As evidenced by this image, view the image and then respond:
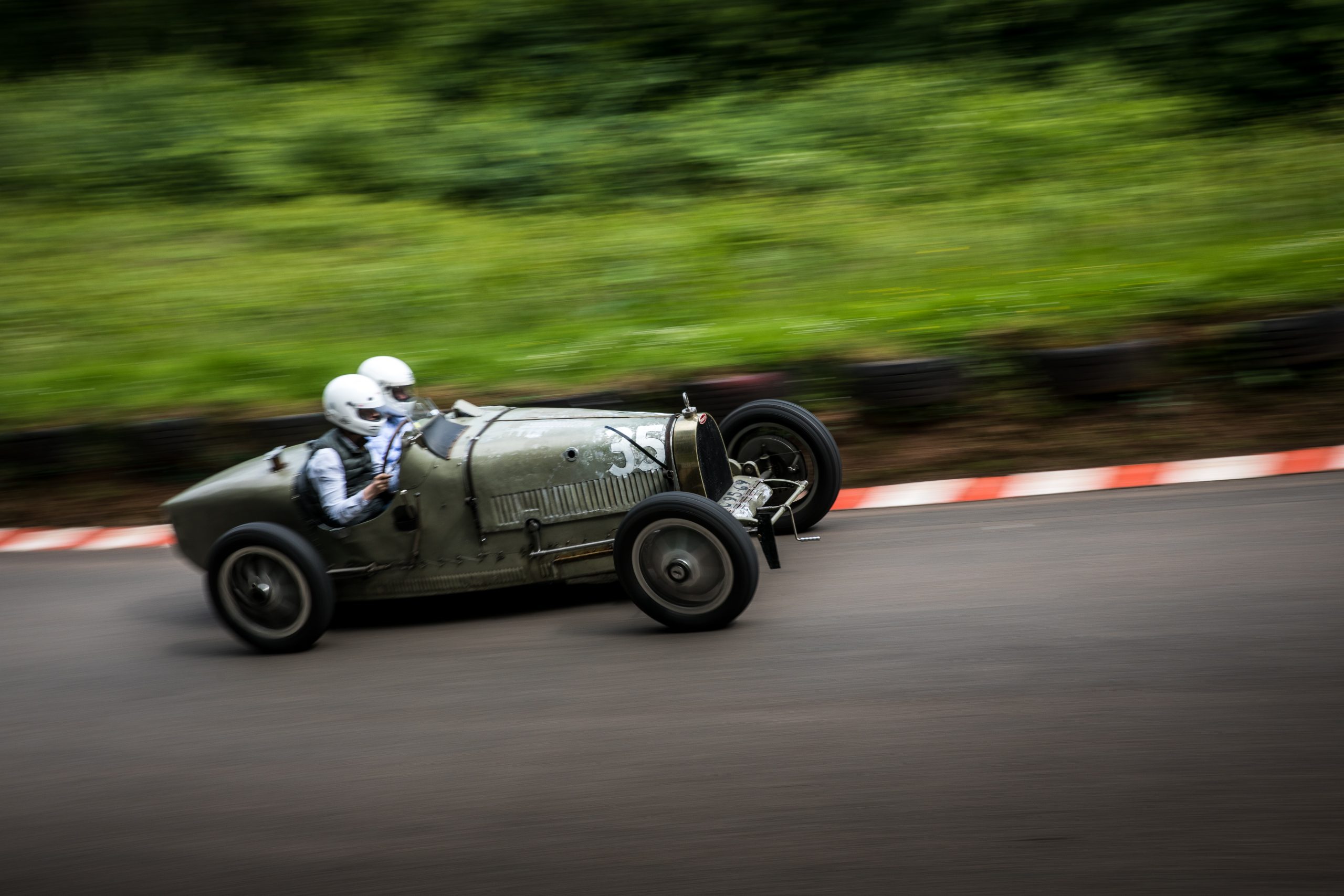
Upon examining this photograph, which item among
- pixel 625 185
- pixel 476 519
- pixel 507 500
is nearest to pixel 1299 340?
pixel 507 500

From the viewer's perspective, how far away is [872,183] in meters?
13.3

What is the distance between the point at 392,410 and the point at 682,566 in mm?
1690

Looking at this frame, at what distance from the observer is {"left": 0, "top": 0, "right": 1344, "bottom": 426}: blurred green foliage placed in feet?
31.8

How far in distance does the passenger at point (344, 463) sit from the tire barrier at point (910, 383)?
132 inches

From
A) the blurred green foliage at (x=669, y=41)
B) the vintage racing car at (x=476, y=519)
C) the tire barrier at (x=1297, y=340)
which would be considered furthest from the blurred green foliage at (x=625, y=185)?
the vintage racing car at (x=476, y=519)

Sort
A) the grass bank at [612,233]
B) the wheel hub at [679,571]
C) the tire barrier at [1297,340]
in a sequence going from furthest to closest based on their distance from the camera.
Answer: the grass bank at [612,233], the tire barrier at [1297,340], the wheel hub at [679,571]

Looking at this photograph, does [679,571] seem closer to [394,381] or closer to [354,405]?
[354,405]

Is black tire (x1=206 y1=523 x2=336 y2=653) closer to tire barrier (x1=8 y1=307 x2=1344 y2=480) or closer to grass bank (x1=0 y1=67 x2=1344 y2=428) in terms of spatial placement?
tire barrier (x1=8 y1=307 x2=1344 y2=480)

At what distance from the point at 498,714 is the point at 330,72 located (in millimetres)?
16104

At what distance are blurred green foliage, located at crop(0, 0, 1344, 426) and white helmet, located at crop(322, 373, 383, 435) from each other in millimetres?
3246

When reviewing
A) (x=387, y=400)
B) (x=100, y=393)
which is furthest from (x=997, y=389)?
(x=100, y=393)

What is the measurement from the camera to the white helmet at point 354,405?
18.5ft

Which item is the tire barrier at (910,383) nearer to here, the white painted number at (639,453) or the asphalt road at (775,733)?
the asphalt road at (775,733)

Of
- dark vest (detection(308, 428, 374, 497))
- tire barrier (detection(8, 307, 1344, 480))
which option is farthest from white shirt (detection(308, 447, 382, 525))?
tire barrier (detection(8, 307, 1344, 480))
